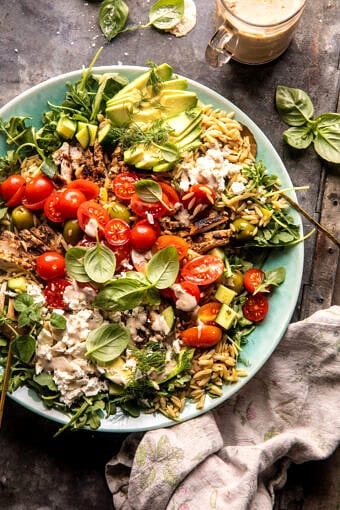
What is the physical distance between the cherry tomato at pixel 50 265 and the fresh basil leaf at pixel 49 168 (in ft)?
1.57

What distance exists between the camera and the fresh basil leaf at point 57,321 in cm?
340

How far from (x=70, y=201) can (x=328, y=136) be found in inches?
71.3

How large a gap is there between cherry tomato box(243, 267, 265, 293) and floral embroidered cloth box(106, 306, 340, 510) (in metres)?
0.44

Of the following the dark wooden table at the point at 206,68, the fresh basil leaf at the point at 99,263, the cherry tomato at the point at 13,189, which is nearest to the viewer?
the fresh basil leaf at the point at 99,263

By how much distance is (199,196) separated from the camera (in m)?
3.54

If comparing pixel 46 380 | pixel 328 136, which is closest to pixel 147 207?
pixel 46 380

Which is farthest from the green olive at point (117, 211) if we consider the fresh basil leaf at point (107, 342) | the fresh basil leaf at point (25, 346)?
the fresh basil leaf at point (25, 346)

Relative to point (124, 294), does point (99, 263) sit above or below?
above

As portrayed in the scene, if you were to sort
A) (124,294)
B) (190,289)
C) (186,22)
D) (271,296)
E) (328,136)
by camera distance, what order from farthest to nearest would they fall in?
1. (186,22)
2. (328,136)
3. (271,296)
4. (190,289)
5. (124,294)

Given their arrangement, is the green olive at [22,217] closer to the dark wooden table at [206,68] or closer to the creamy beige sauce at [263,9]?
the dark wooden table at [206,68]

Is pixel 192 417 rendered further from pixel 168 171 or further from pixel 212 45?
pixel 212 45

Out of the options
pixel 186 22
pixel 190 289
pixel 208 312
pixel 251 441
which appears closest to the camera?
pixel 190 289

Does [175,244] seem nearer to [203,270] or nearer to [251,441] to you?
[203,270]

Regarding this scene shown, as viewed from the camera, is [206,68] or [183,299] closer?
[183,299]
